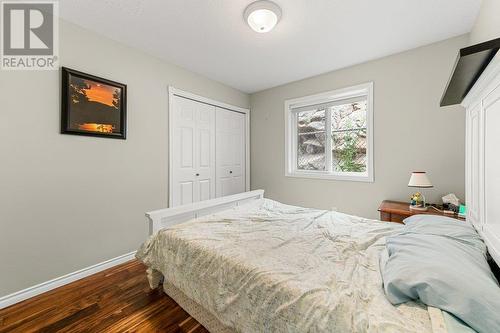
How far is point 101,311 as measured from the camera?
163 centimetres

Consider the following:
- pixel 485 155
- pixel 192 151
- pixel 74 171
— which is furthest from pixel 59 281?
pixel 485 155

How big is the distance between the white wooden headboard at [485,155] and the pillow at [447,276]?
0.40 ft

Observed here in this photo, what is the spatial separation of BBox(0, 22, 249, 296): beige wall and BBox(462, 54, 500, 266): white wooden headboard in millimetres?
2966

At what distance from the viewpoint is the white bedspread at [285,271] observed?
82 centimetres

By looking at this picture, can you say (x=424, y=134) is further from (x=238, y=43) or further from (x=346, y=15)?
(x=238, y=43)

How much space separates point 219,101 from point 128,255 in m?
2.60

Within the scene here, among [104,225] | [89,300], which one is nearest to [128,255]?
[104,225]

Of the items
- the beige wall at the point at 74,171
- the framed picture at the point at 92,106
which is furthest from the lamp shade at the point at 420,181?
the framed picture at the point at 92,106

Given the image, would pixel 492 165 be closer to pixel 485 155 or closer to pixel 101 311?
pixel 485 155

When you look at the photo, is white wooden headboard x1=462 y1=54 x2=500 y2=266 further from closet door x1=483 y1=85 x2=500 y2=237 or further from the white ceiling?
the white ceiling

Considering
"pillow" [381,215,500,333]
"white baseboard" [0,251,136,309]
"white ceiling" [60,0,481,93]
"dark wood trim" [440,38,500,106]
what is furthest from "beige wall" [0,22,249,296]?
"dark wood trim" [440,38,500,106]

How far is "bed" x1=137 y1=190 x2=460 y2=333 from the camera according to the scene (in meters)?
0.82

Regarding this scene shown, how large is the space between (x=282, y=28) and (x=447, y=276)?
2.28 meters

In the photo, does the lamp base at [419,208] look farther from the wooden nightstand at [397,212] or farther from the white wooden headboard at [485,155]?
the white wooden headboard at [485,155]
